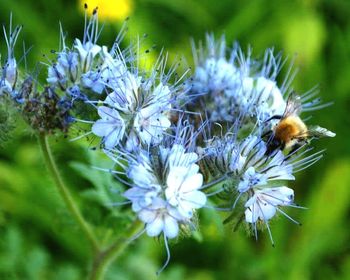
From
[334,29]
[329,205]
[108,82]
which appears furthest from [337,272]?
[108,82]

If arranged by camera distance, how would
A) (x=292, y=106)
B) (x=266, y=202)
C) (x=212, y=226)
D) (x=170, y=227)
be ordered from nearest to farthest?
(x=170, y=227), (x=266, y=202), (x=292, y=106), (x=212, y=226)

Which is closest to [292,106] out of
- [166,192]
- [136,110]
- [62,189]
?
[136,110]

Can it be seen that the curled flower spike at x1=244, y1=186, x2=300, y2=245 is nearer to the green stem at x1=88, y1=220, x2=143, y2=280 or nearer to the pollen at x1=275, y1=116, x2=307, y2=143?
the pollen at x1=275, y1=116, x2=307, y2=143

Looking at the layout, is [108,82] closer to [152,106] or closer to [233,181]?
[152,106]

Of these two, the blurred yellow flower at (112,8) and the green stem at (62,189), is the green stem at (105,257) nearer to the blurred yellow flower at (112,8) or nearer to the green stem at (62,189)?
the green stem at (62,189)

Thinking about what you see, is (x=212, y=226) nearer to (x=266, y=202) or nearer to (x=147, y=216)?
(x=266, y=202)
